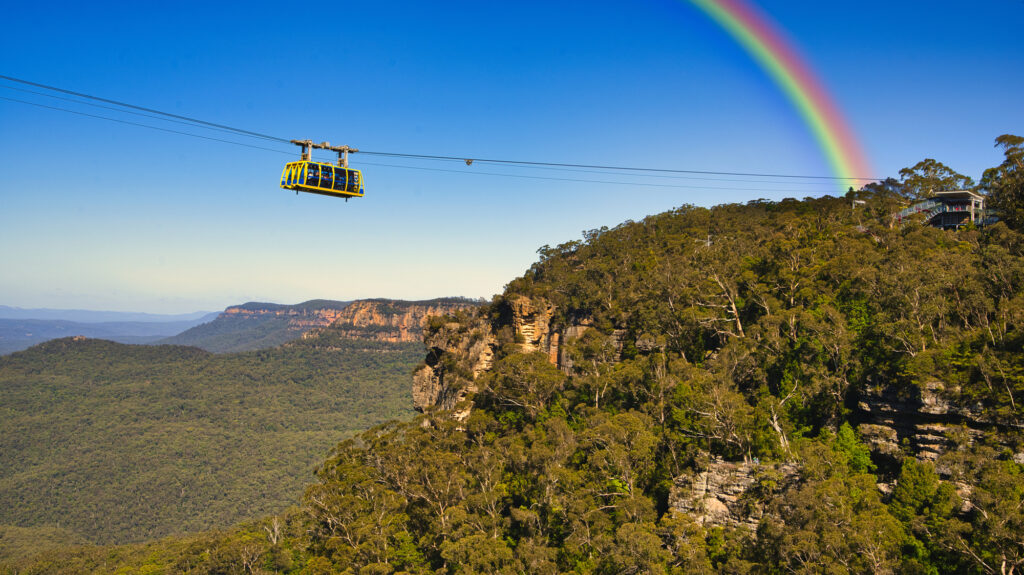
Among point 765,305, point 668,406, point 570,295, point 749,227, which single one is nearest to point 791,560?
point 668,406

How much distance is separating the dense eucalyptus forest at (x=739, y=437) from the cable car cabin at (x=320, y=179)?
65.1 ft

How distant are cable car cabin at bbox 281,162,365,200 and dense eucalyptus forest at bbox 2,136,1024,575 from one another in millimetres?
19856

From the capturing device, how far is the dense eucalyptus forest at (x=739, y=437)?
2178 cm

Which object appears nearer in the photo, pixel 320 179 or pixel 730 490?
pixel 320 179

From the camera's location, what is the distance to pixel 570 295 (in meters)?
59.2

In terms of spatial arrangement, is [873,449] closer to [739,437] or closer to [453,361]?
[739,437]

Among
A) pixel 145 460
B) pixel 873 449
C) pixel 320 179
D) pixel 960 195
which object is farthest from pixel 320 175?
pixel 145 460

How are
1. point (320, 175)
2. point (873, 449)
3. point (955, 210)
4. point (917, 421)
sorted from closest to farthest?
point (320, 175)
point (917, 421)
point (873, 449)
point (955, 210)

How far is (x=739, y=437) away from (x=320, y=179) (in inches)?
997

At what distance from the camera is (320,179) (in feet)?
76.5

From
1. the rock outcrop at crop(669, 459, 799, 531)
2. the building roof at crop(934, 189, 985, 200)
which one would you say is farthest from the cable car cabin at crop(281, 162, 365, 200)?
the building roof at crop(934, 189, 985, 200)

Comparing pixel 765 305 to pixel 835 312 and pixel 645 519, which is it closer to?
pixel 835 312

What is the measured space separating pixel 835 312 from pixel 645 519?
16.8 meters

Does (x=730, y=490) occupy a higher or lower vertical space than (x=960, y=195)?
lower
